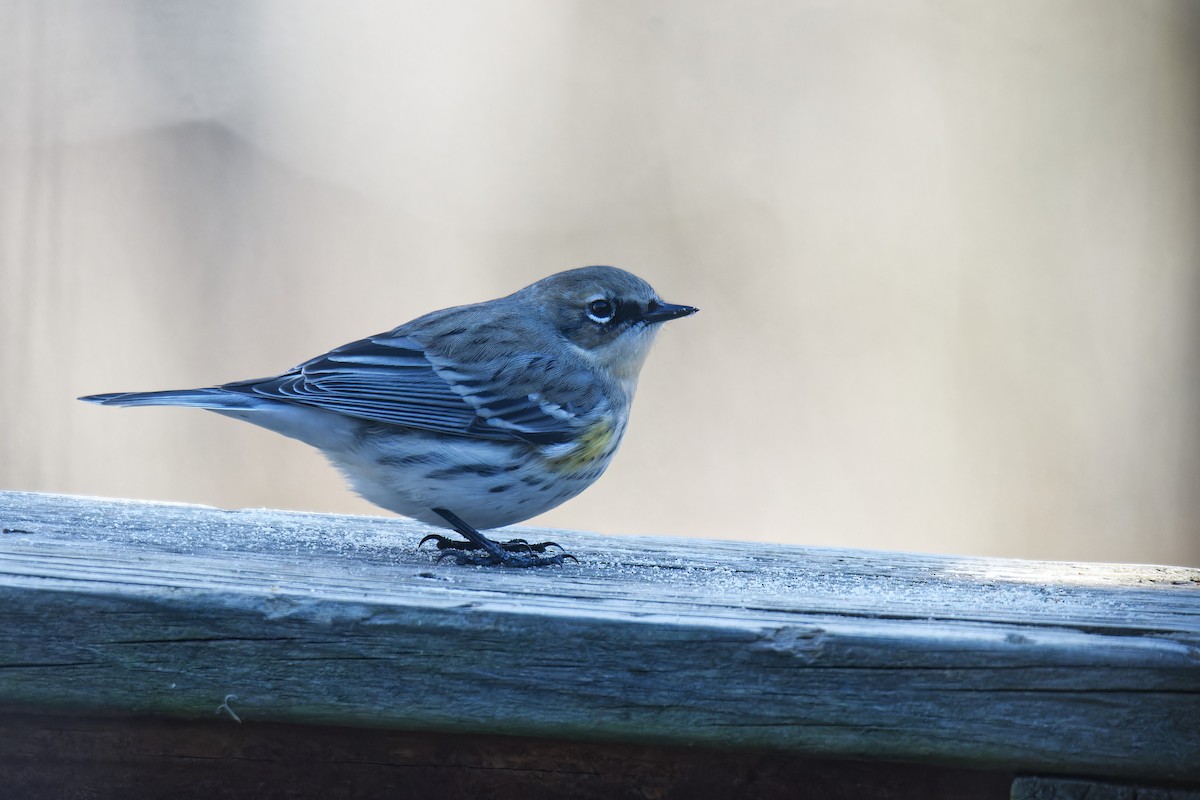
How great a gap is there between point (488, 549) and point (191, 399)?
3.12 feet

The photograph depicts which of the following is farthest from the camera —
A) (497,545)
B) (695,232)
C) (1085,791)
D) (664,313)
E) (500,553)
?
(695,232)

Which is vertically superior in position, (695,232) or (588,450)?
(695,232)

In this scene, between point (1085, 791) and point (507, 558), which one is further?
point (507, 558)

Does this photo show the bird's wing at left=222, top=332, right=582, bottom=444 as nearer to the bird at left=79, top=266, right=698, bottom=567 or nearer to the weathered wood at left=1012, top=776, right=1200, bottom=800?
the bird at left=79, top=266, right=698, bottom=567

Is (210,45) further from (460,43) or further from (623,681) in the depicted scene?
(623,681)

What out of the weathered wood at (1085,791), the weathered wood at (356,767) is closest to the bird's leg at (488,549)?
the weathered wood at (356,767)

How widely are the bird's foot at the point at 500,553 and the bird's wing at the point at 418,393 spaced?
318mm

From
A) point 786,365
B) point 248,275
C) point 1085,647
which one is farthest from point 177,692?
point 786,365

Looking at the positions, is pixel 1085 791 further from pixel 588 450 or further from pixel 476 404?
pixel 476 404

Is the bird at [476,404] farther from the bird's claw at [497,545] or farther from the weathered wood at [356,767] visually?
the weathered wood at [356,767]

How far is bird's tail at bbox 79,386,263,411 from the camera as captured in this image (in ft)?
11.1

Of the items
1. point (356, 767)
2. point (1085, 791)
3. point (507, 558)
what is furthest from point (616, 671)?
point (507, 558)

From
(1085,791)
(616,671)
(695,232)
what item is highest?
(695,232)

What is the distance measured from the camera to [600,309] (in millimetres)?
4270
